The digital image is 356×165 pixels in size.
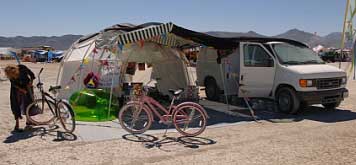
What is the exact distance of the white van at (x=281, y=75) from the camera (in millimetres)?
9555

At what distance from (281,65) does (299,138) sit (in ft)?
11.1

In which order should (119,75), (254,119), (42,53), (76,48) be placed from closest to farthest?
(254,119)
(119,75)
(76,48)
(42,53)

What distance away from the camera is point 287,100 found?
32.3 ft

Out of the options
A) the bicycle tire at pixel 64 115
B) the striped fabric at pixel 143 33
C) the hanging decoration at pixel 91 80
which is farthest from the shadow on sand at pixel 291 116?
the hanging decoration at pixel 91 80

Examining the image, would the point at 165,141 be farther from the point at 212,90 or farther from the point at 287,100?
the point at 212,90

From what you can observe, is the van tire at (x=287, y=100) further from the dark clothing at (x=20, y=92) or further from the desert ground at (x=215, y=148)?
the dark clothing at (x=20, y=92)

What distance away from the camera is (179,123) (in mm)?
7219

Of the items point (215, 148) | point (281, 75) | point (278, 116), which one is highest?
point (281, 75)

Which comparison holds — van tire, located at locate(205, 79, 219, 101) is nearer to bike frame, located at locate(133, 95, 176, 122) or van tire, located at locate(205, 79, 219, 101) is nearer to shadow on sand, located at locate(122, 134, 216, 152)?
bike frame, located at locate(133, 95, 176, 122)

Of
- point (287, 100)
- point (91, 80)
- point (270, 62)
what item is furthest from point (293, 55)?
point (91, 80)

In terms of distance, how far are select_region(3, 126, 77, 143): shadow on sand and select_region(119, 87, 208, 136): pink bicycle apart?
3.66ft

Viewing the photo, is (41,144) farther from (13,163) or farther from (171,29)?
(171,29)

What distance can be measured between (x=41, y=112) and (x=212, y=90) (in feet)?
21.0

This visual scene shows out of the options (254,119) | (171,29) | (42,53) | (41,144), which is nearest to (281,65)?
(254,119)
